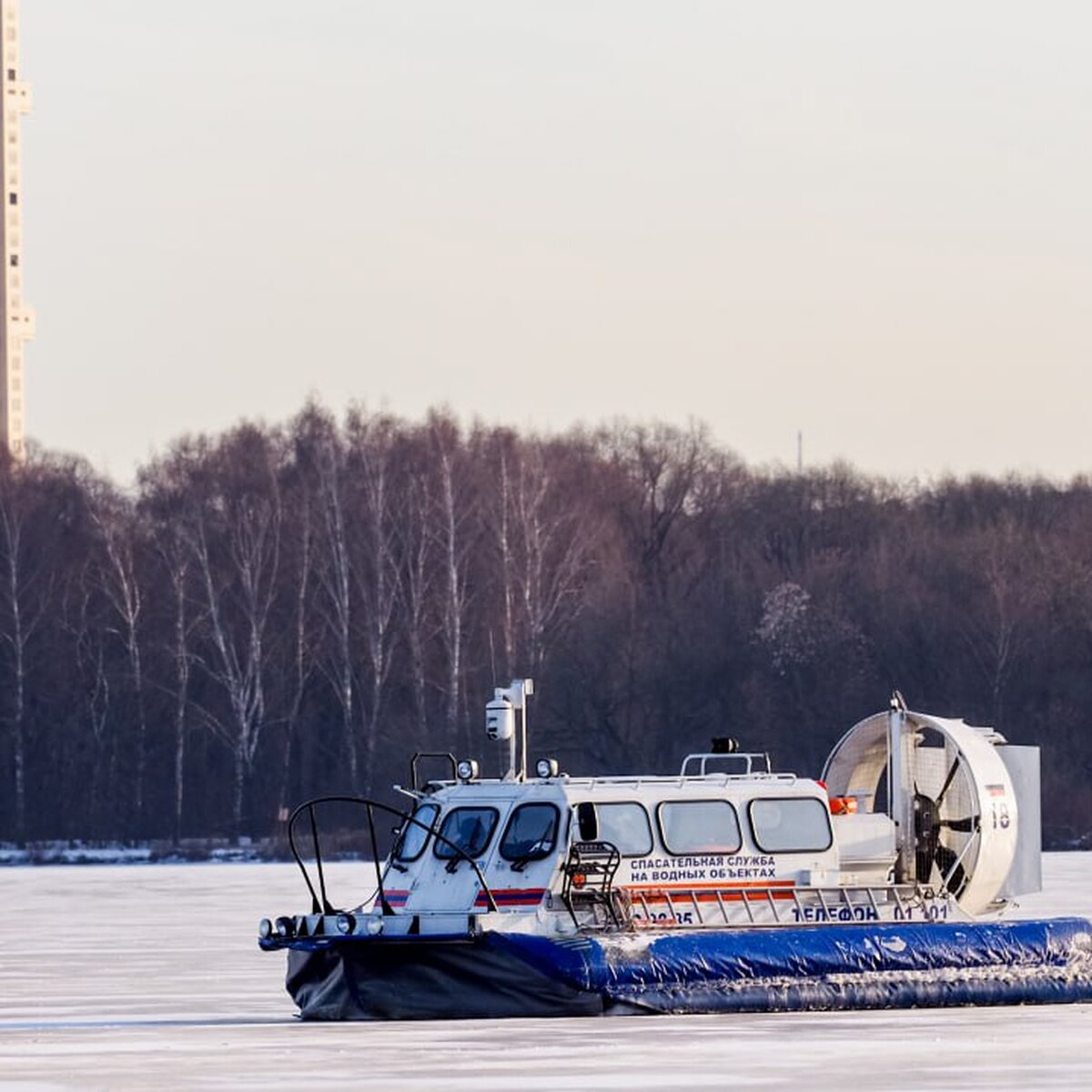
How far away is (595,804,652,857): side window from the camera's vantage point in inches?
779

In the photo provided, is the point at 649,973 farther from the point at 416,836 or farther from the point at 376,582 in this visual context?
the point at 376,582

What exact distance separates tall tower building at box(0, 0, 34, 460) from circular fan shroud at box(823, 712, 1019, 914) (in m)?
70.0

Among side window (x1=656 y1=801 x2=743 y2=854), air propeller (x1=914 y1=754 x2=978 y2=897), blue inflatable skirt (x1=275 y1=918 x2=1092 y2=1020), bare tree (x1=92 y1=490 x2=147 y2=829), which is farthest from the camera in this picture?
bare tree (x1=92 y1=490 x2=147 y2=829)

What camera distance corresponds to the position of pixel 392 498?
6606 centimetres

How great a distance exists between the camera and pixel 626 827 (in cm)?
1988

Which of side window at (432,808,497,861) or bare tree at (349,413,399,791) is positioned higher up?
bare tree at (349,413,399,791)

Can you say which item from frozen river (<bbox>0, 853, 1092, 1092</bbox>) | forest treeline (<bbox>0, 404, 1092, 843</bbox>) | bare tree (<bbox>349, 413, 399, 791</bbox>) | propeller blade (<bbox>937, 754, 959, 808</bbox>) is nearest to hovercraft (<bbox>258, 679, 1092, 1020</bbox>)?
propeller blade (<bbox>937, 754, 959, 808</bbox>)

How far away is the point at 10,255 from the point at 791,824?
238 ft

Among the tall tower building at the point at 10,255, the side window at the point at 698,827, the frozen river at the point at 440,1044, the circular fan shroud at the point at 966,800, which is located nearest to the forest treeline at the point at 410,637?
the tall tower building at the point at 10,255

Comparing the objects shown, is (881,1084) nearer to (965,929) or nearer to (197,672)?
(965,929)

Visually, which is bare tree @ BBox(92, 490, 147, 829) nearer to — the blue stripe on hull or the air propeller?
the air propeller

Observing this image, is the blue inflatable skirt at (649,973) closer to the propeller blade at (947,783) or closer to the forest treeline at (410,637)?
the propeller blade at (947,783)

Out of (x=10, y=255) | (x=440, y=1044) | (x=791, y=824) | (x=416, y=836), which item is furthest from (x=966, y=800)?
(x=10, y=255)

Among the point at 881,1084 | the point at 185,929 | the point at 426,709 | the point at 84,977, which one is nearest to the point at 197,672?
the point at 426,709
